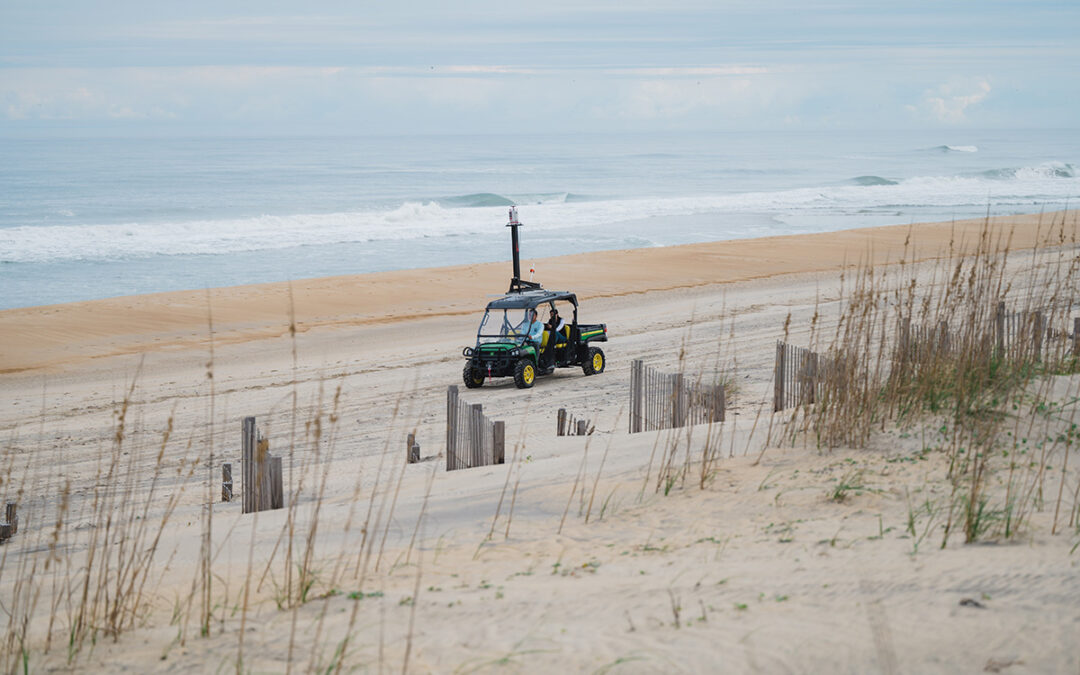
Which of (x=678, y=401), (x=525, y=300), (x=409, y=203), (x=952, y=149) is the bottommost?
(x=678, y=401)

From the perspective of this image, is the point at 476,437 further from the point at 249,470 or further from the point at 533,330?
the point at 533,330

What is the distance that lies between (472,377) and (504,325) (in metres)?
0.94

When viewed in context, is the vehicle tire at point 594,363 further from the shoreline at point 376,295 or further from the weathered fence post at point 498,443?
the weathered fence post at point 498,443

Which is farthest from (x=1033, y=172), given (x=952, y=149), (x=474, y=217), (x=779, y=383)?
(x=779, y=383)

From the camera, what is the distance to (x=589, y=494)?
22.6 ft

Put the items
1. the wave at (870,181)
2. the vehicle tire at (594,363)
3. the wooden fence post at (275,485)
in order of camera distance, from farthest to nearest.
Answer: the wave at (870,181)
the vehicle tire at (594,363)
the wooden fence post at (275,485)

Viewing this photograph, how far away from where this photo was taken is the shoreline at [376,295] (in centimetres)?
2105

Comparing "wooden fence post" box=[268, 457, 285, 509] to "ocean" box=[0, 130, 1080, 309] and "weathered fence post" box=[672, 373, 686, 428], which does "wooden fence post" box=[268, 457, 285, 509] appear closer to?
"weathered fence post" box=[672, 373, 686, 428]

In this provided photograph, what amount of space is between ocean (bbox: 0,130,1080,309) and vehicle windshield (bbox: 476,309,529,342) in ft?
49.8

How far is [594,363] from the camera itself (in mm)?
15891

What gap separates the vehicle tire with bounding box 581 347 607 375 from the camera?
1580cm

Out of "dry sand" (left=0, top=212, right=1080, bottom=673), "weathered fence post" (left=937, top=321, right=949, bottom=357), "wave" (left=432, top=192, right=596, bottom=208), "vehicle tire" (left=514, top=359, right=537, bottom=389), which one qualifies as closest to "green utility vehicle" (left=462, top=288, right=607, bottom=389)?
"vehicle tire" (left=514, top=359, right=537, bottom=389)

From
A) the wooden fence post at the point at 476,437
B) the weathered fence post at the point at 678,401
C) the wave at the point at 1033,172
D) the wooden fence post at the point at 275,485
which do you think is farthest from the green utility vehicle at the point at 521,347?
the wave at the point at 1033,172

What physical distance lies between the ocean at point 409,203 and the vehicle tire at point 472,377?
1560 centimetres
